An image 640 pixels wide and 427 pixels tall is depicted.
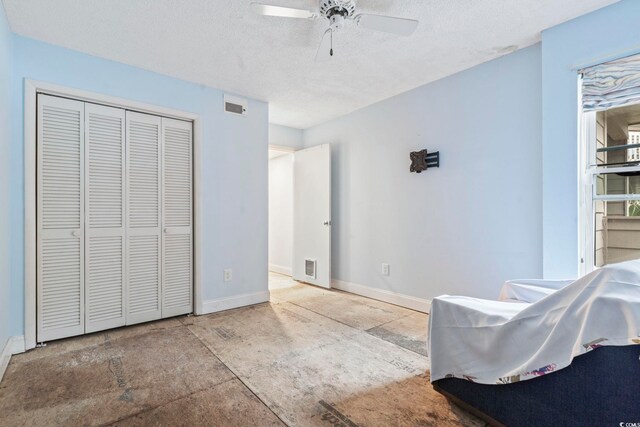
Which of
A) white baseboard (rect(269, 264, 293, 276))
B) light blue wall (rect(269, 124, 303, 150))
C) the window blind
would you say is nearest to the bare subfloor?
the window blind

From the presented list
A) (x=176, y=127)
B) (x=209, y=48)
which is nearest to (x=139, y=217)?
(x=176, y=127)

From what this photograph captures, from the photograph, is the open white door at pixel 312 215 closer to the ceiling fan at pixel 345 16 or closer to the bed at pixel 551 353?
the ceiling fan at pixel 345 16

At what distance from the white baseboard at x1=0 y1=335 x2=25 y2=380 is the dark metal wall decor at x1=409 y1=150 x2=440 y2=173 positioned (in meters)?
3.74

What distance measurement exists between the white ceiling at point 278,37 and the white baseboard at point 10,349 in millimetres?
2326

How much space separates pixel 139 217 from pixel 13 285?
3.30 ft

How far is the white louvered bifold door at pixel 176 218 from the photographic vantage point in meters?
3.17

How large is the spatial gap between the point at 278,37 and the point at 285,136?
98.8 inches

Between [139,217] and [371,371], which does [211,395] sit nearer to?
[371,371]

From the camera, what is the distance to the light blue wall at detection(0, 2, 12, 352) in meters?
2.08

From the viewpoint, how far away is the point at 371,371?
2.11m

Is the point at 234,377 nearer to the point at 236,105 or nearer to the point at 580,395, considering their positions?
the point at 580,395

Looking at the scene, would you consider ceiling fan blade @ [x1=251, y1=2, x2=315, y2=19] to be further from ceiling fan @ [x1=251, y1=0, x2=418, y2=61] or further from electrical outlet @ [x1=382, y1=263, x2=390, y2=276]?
electrical outlet @ [x1=382, y1=263, x2=390, y2=276]

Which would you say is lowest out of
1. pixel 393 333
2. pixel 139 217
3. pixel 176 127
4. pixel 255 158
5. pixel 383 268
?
pixel 393 333

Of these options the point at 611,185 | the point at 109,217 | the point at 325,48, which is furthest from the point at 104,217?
the point at 611,185
